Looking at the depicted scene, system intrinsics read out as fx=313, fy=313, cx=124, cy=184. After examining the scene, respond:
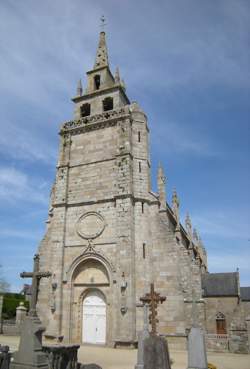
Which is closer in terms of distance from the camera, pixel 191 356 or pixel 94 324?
pixel 191 356

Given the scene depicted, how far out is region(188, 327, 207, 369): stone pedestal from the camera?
9024mm

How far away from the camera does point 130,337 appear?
15.0 meters

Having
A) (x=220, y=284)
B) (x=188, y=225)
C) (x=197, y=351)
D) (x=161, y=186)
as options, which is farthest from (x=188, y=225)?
(x=197, y=351)

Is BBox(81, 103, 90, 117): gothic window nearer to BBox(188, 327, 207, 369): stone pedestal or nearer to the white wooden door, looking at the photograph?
the white wooden door

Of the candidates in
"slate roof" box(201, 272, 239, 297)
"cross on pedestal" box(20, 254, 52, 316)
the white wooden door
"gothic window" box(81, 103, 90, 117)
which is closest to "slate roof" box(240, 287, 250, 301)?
"slate roof" box(201, 272, 239, 297)

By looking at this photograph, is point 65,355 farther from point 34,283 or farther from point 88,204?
point 88,204

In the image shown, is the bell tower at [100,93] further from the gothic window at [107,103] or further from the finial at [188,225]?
the finial at [188,225]

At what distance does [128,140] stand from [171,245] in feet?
22.3

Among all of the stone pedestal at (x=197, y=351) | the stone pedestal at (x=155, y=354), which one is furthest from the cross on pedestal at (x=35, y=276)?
the stone pedestal at (x=197, y=351)

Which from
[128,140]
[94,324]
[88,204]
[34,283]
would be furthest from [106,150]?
[34,283]

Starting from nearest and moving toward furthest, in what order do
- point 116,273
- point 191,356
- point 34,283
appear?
point 191,356 → point 34,283 → point 116,273

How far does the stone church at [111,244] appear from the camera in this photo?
1581 cm

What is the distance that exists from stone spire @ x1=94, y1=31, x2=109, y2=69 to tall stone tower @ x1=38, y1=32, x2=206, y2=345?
15.8 feet

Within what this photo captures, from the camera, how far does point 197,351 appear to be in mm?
9227
